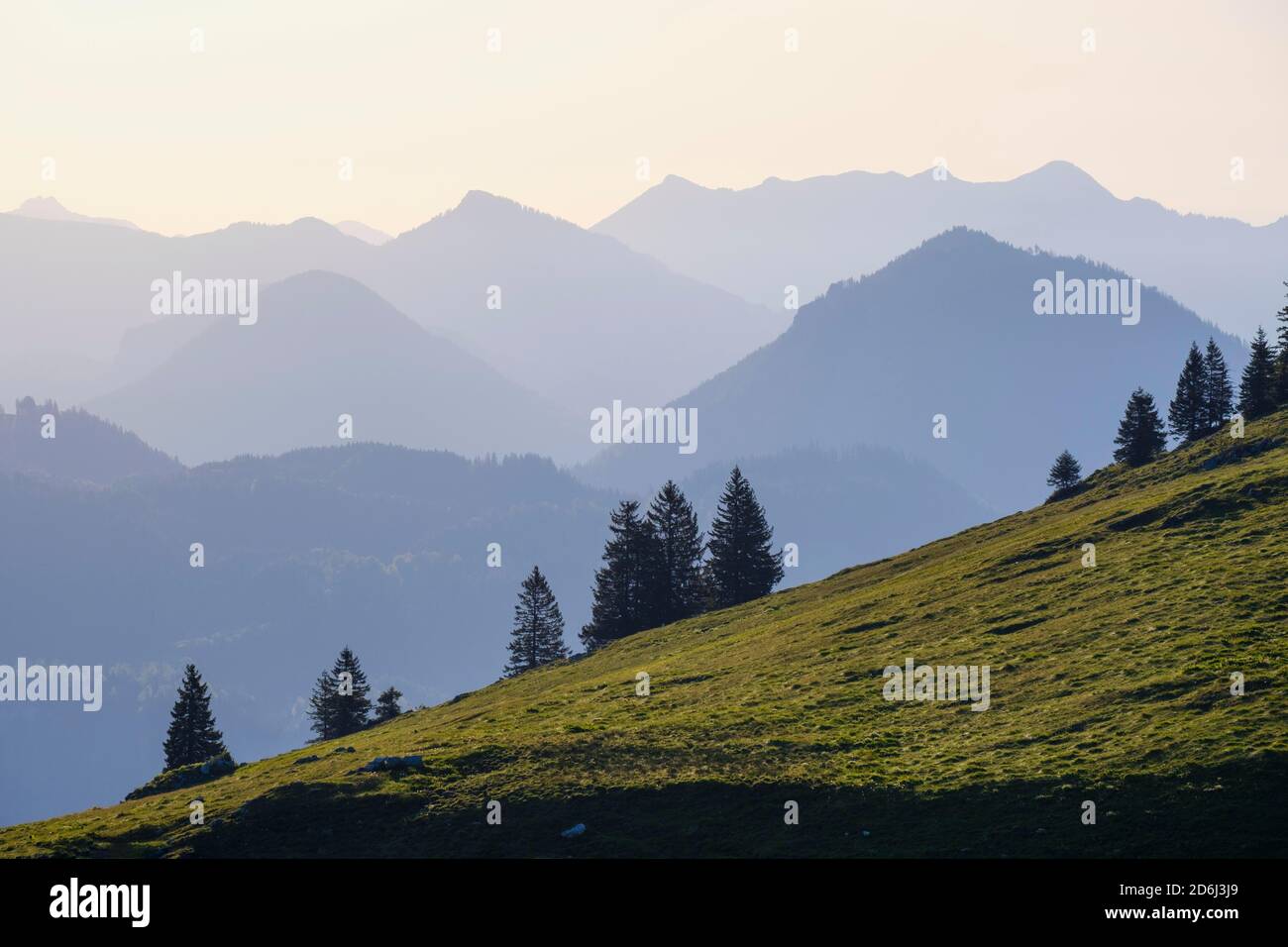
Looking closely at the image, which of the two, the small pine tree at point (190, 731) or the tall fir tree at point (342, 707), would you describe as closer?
the small pine tree at point (190, 731)

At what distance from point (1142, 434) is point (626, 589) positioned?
49.4 meters

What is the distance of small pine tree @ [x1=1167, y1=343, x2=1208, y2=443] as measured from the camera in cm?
11750

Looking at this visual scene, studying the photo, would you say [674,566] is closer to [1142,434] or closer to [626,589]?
[626,589]

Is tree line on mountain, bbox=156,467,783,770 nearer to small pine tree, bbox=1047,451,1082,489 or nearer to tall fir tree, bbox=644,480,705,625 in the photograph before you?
tall fir tree, bbox=644,480,705,625

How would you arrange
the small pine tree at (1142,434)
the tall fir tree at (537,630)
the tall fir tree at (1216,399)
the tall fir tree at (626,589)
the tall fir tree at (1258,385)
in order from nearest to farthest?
the tall fir tree at (1258,385), the small pine tree at (1142,434), the tall fir tree at (1216,399), the tall fir tree at (626,589), the tall fir tree at (537,630)

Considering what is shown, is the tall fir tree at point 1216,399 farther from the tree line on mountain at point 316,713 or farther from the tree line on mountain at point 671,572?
the tree line on mountain at point 316,713

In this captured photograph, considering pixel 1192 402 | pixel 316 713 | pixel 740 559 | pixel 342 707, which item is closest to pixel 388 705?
pixel 342 707

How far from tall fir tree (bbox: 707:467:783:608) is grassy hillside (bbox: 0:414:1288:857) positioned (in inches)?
1805

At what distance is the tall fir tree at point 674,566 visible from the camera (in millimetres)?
123000

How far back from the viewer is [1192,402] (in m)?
118

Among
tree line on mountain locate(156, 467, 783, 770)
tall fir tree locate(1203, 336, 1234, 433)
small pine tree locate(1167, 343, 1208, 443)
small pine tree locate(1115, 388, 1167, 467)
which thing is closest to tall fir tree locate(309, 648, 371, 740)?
tree line on mountain locate(156, 467, 783, 770)

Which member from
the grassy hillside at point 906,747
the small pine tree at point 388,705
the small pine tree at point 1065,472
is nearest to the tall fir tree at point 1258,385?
the small pine tree at point 1065,472
